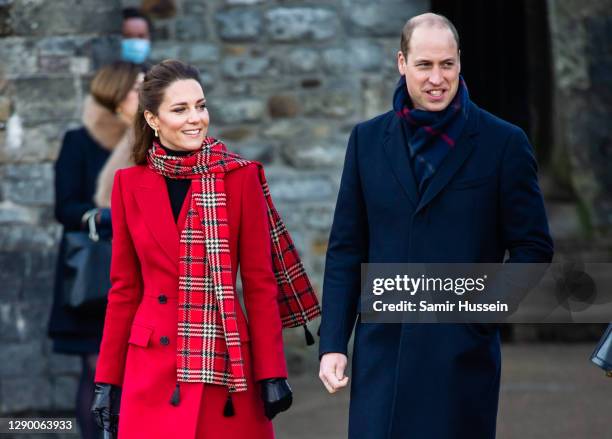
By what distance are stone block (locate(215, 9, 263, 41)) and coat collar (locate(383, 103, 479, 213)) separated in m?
4.47

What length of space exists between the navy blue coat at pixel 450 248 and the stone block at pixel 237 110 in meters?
4.51

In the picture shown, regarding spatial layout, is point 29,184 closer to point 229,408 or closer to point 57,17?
point 57,17

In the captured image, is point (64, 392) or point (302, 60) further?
point (302, 60)

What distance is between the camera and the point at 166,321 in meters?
4.25

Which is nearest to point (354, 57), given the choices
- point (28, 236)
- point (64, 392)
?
point (28, 236)

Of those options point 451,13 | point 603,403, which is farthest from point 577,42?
point 603,403

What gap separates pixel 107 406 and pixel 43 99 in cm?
380

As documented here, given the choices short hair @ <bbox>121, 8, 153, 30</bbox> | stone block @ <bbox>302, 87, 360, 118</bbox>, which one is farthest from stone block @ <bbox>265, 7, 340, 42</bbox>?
short hair @ <bbox>121, 8, 153, 30</bbox>

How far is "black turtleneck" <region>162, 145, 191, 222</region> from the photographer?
435cm

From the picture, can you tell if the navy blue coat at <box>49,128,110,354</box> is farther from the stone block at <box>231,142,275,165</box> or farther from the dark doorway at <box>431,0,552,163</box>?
the dark doorway at <box>431,0,552,163</box>

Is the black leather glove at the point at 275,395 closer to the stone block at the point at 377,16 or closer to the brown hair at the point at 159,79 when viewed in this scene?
the brown hair at the point at 159,79

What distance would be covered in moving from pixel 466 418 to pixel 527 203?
0.62 m

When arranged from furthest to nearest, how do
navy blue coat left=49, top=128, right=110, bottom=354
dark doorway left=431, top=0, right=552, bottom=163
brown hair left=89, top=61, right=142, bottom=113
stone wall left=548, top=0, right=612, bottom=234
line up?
1. dark doorway left=431, top=0, right=552, bottom=163
2. stone wall left=548, top=0, right=612, bottom=234
3. brown hair left=89, top=61, right=142, bottom=113
4. navy blue coat left=49, top=128, right=110, bottom=354

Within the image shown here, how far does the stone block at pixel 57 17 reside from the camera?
7863 mm
